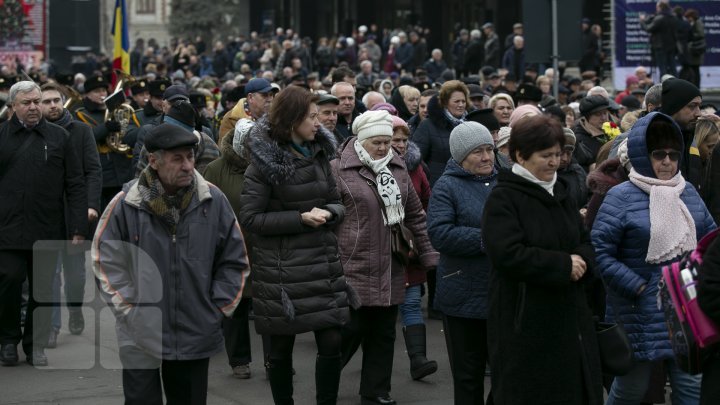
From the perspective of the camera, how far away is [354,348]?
8.22 m

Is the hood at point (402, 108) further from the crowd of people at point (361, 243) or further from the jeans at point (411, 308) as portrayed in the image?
the jeans at point (411, 308)

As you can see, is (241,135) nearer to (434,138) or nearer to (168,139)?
(168,139)

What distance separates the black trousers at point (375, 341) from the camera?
7883mm

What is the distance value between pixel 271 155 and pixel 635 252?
198 centimetres

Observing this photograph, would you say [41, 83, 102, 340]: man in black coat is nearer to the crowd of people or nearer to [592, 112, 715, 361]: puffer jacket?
the crowd of people

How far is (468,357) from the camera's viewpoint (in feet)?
23.1

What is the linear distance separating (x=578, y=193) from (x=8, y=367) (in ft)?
Answer: 13.7

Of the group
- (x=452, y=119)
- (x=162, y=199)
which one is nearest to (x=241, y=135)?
(x=162, y=199)

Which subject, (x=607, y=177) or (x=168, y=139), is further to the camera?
(x=607, y=177)

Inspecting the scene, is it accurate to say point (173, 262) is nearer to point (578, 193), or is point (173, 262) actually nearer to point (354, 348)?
point (354, 348)

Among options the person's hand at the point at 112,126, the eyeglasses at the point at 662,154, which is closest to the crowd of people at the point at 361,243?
the eyeglasses at the point at 662,154

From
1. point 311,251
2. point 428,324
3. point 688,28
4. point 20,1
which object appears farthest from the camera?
point 20,1

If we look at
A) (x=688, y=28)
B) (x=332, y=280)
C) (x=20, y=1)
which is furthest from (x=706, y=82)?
(x=332, y=280)

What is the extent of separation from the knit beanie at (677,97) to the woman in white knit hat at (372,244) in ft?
5.46
